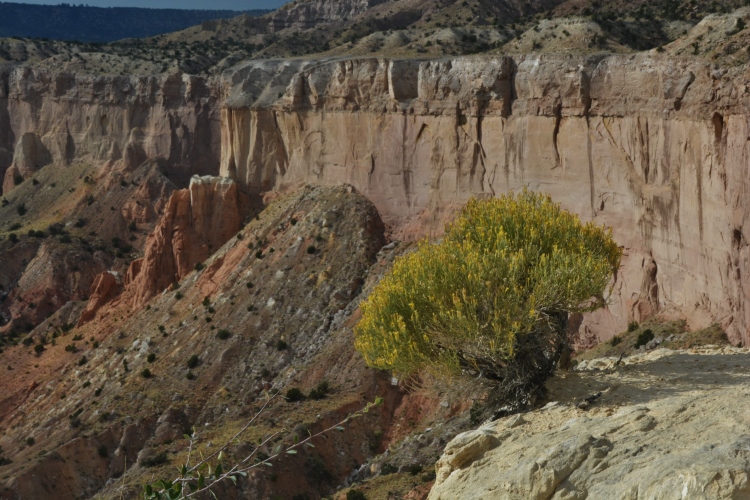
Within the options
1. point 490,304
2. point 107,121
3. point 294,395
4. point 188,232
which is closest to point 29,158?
point 107,121

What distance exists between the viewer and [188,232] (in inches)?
2477

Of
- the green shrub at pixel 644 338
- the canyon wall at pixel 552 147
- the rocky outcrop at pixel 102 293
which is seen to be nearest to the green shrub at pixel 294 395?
the canyon wall at pixel 552 147

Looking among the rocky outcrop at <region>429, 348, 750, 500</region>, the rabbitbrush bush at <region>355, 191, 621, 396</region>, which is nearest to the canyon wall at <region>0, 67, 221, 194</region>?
the rabbitbrush bush at <region>355, 191, 621, 396</region>

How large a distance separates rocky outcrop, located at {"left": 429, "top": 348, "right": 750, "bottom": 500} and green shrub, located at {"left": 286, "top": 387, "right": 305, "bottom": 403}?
20072 millimetres

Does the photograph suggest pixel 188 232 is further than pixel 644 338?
Yes

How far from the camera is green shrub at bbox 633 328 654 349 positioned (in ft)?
114

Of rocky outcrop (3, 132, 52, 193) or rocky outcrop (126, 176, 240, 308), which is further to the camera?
rocky outcrop (3, 132, 52, 193)

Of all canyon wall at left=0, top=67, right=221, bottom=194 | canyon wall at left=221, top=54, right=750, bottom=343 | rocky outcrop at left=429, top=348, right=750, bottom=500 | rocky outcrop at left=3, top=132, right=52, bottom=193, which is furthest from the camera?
rocky outcrop at left=3, top=132, right=52, bottom=193

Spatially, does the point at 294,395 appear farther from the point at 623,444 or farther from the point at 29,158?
the point at 29,158

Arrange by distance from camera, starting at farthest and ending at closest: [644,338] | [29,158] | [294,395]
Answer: [29,158] < [294,395] < [644,338]

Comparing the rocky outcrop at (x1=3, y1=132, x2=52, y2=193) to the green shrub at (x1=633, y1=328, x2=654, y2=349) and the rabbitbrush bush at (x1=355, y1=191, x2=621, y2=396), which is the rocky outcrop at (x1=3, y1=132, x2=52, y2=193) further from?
the rabbitbrush bush at (x1=355, y1=191, x2=621, y2=396)

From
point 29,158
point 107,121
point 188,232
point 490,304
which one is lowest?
point 188,232

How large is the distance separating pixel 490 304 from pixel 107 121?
6954 centimetres

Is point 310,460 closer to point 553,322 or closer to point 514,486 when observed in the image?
point 553,322
